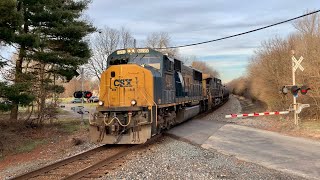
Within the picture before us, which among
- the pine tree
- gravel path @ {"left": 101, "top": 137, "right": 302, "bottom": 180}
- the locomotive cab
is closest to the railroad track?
gravel path @ {"left": 101, "top": 137, "right": 302, "bottom": 180}

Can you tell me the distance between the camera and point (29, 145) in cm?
1277

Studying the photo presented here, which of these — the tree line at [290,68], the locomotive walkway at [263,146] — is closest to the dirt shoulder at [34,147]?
the locomotive walkway at [263,146]

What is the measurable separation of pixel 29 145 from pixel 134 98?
5040 millimetres

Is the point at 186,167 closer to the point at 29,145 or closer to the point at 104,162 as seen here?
the point at 104,162

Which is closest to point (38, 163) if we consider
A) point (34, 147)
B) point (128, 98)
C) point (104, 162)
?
point (104, 162)

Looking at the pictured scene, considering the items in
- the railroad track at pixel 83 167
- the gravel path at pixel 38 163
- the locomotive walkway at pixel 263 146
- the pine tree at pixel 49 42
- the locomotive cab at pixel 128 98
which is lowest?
the gravel path at pixel 38 163

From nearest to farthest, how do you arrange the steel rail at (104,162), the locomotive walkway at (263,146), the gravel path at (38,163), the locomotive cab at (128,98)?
the steel rail at (104,162) < the locomotive walkway at (263,146) < the gravel path at (38,163) < the locomotive cab at (128,98)

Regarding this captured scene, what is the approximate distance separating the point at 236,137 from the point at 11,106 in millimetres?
8609

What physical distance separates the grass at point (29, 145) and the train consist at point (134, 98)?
3322 millimetres

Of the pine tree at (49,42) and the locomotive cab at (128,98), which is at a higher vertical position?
the pine tree at (49,42)

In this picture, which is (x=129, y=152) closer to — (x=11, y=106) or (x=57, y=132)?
(x=11, y=106)

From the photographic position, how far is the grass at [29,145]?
11922 mm

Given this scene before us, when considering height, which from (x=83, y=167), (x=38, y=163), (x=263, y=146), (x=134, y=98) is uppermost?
(x=134, y=98)

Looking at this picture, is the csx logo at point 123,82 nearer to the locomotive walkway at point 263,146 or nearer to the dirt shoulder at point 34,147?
the dirt shoulder at point 34,147
